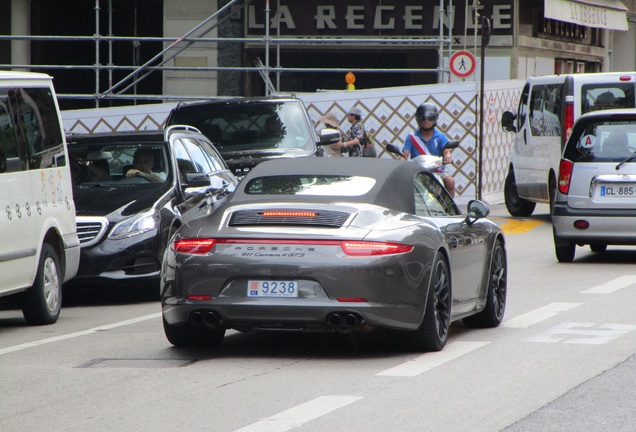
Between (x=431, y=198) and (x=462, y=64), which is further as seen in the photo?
(x=462, y=64)

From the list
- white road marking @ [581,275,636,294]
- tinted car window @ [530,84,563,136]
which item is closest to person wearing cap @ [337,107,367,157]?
tinted car window @ [530,84,563,136]

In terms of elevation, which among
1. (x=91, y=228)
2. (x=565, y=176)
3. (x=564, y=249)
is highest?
(x=565, y=176)

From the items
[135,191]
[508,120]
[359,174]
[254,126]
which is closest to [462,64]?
[508,120]

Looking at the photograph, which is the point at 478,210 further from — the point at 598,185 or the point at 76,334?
the point at 598,185

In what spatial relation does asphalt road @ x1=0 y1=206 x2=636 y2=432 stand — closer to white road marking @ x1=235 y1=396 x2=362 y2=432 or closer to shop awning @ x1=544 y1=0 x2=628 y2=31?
white road marking @ x1=235 y1=396 x2=362 y2=432

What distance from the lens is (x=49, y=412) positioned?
7227mm

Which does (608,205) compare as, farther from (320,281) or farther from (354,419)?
(354,419)

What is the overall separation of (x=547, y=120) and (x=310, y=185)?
14331 millimetres

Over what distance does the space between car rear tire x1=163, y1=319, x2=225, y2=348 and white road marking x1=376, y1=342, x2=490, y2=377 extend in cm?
140

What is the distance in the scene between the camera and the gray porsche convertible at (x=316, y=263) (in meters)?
8.64

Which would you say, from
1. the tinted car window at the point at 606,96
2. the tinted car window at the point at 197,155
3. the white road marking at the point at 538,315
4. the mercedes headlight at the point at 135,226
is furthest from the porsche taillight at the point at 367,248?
the tinted car window at the point at 606,96

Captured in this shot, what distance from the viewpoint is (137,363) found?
8.90 meters

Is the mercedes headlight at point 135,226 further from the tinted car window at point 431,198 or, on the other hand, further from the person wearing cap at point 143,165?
the tinted car window at point 431,198

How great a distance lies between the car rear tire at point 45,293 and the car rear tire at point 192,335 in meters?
2.17
